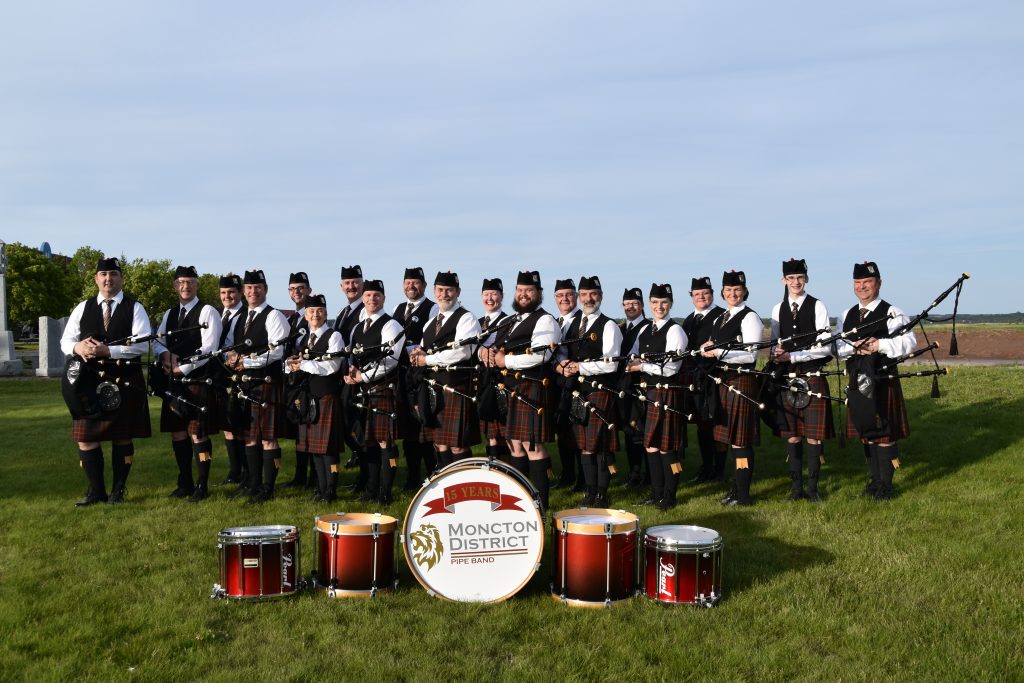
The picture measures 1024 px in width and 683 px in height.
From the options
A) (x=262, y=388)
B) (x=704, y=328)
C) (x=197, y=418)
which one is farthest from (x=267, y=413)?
(x=704, y=328)

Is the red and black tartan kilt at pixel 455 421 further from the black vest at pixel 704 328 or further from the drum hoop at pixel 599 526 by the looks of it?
the drum hoop at pixel 599 526

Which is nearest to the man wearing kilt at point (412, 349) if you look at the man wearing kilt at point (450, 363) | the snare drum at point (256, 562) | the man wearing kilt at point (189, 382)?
the man wearing kilt at point (450, 363)

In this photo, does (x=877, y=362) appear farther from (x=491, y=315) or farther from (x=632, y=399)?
(x=491, y=315)

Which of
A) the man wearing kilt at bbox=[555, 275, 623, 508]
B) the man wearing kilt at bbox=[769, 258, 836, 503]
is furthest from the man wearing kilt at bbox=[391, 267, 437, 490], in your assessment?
the man wearing kilt at bbox=[769, 258, 836, 503]

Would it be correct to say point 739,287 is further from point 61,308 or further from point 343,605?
point 61,308

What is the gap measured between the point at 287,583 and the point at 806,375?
15.0ft

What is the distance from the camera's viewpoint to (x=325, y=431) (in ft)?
23.2

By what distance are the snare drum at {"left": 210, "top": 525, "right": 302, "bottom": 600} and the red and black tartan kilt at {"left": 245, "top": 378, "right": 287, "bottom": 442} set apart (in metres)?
A: 2.73

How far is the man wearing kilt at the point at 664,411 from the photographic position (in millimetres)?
6957

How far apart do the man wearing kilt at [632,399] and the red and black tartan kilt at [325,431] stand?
2.62 meters

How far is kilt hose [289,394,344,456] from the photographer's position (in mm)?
7078

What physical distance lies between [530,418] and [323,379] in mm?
1887

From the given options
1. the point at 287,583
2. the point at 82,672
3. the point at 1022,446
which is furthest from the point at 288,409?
the point at 1022,446

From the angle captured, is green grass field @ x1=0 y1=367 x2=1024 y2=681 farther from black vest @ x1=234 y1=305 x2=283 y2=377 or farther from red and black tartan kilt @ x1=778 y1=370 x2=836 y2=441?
black vest @ x1=234 y1=305 x2=283 y2=377
